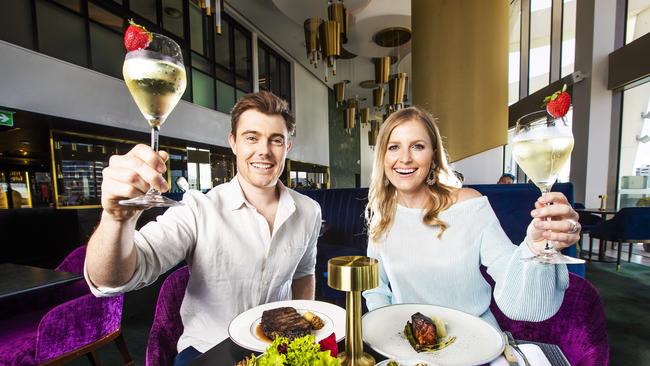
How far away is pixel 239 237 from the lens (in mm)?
1222

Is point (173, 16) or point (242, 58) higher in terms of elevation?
point (173, 16)

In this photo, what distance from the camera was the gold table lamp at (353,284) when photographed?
46cm

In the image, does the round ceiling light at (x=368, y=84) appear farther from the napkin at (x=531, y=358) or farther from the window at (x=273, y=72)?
the napkin at (x=531, y=358)

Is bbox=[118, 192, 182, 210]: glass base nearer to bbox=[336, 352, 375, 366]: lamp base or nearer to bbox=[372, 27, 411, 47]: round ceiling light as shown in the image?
bbox=[336, 352, 375, 366]: lamp base

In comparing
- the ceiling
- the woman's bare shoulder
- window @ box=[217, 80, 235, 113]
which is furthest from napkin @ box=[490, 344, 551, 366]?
window @ box=[217, 80, 235, 113]

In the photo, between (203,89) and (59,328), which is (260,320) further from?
(203,89)

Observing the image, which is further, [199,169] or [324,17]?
[199,169]

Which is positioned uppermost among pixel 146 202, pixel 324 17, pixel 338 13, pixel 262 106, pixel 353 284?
pixel 324 17

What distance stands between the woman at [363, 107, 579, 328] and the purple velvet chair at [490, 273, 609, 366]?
0.66 feet

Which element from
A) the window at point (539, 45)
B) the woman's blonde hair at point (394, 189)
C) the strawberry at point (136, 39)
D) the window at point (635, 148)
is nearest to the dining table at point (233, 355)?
the woman's blonde hair at point (394, 189)

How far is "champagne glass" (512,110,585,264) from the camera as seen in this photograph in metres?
0.79

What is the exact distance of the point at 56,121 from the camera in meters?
4.52

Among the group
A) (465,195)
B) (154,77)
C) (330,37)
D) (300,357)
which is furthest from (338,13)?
(300,357)

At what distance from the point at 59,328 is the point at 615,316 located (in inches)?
187
